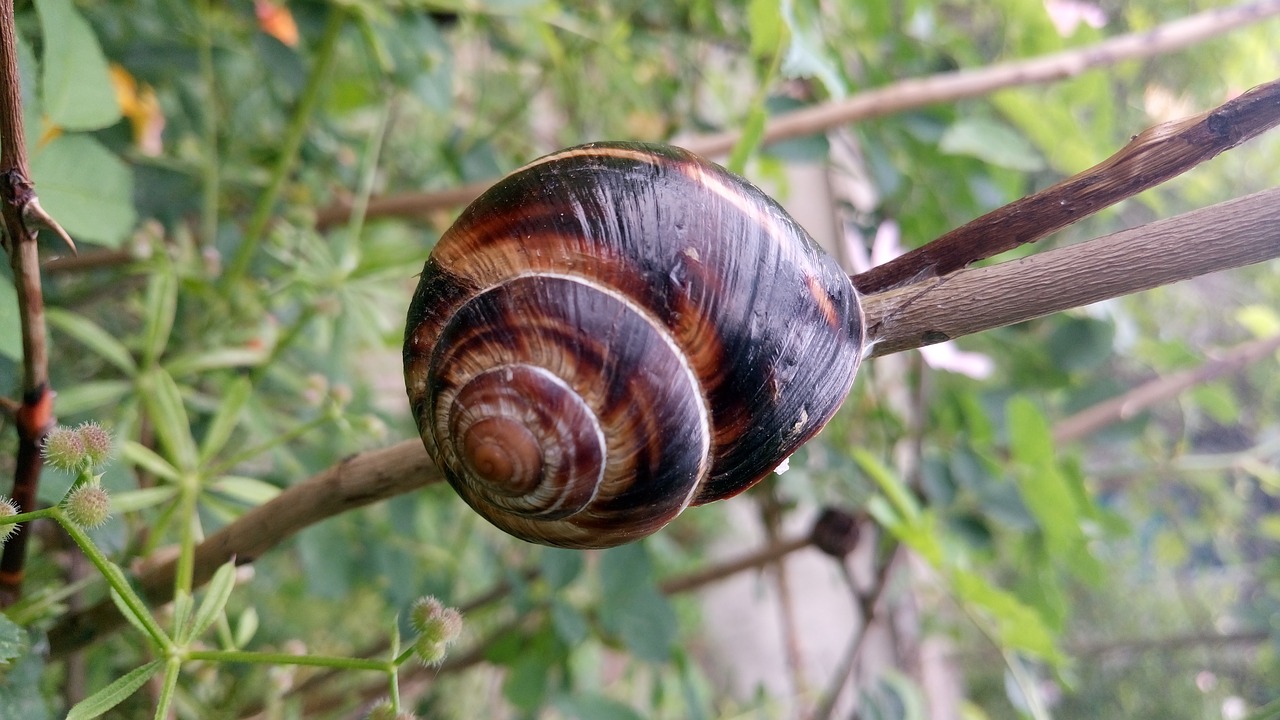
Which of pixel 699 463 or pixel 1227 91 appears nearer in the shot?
pixel 699 463

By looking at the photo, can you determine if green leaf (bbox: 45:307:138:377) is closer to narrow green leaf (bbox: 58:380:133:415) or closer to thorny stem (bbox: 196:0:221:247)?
narrow green leaf (bbox: 58:380:133:415)

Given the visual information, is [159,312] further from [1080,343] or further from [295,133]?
[1080,343]

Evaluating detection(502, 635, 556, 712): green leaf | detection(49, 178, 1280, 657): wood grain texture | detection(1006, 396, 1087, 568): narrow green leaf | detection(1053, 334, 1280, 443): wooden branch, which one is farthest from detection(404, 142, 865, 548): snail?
detection(1053, 334, 1280, 443): wooden branch

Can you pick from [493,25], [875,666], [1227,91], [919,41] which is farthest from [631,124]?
[875,666]

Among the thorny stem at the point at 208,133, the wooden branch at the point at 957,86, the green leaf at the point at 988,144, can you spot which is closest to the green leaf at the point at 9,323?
the thorny stem at the point at 208,133

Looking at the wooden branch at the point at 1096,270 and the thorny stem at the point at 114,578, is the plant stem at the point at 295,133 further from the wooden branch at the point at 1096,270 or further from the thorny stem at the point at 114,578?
the wooden branch at the point at 1096,270

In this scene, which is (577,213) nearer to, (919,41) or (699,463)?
(699,463)
